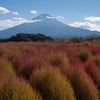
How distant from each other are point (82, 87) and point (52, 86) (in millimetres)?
696

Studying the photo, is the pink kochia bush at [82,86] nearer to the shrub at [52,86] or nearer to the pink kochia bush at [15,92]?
the shrub at [52,86]

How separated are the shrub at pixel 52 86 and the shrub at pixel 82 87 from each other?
0.92ft

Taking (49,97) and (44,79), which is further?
(44,79)

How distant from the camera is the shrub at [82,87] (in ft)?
5.97

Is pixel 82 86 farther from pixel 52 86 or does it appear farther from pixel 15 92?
pixel 15 92

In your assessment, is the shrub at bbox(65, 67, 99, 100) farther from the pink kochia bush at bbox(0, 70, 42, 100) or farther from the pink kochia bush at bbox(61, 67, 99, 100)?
the pink kochia bush at bbox(0, 70, 42, 100)

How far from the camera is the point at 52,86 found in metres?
1.62

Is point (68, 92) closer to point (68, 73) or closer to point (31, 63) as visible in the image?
point (68, 73)

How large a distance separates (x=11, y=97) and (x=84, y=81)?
1340 millimetres

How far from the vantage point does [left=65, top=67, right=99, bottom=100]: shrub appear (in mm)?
1819

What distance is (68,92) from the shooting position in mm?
1590

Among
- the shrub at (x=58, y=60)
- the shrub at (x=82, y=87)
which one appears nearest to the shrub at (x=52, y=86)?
the shrub at (x=82, y=87)

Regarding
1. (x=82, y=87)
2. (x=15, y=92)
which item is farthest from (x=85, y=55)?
(x=15, y=92)

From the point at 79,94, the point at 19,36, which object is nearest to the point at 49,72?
the point at 79,94
